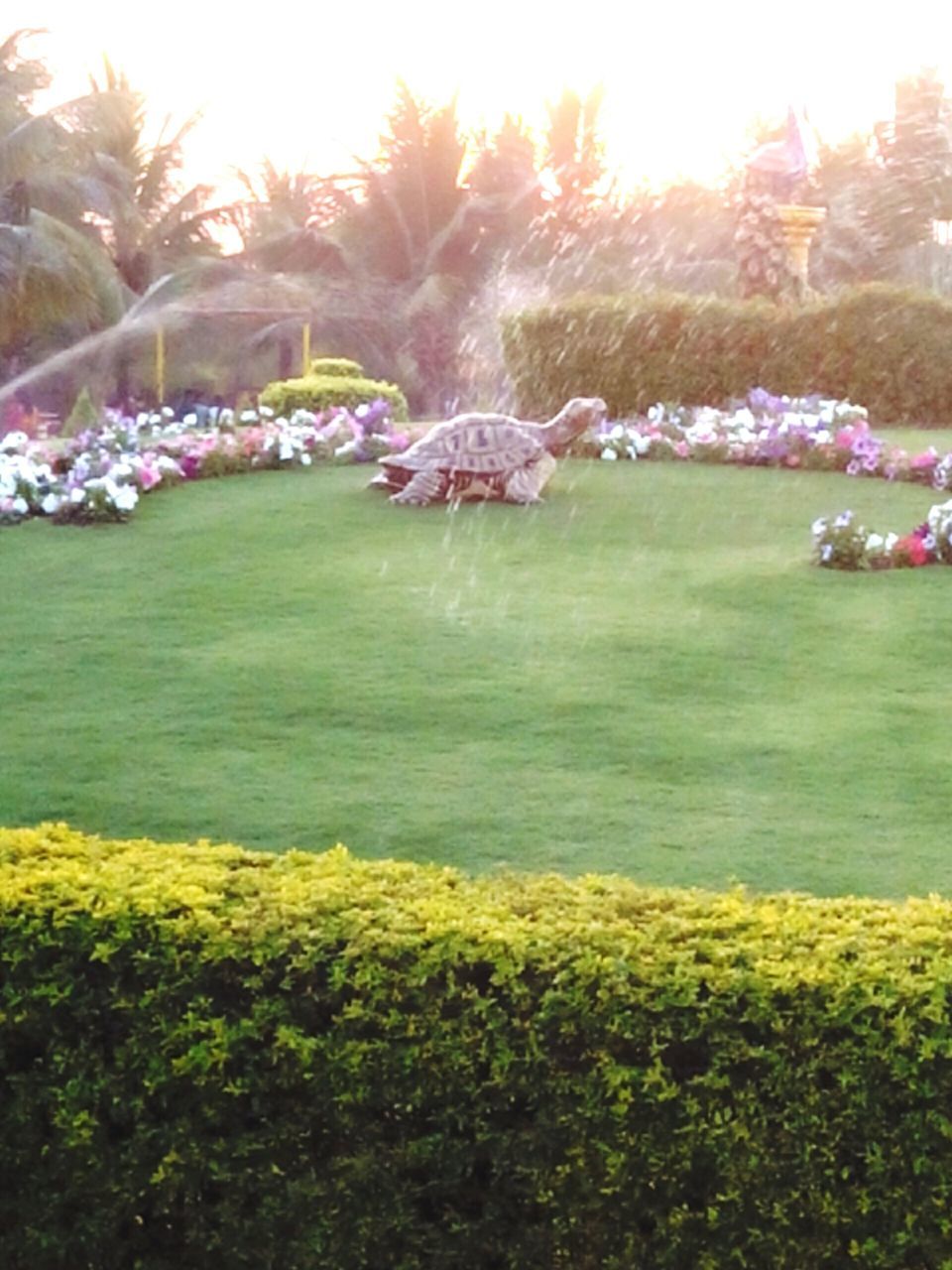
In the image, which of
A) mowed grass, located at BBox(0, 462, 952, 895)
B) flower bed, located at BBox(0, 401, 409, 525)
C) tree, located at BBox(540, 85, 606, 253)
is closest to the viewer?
mowed grass, located at BBox(0, 462, 952, 895)

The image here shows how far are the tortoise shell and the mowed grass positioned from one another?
47 cm

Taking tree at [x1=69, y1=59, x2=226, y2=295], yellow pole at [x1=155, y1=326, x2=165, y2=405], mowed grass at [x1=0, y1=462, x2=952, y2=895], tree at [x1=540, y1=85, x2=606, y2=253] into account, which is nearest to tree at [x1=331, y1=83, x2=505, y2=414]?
tree at [x1=540, y1=85, x2=606, y2=253]

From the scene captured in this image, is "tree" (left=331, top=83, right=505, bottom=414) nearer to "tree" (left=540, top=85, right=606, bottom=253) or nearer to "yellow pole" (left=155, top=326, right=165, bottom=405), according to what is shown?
"tree" (left=540, top=85, right=606, bottom=253)

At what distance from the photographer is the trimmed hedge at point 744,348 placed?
14117 millimetres

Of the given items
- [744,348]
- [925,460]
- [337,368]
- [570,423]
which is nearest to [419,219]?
[337,368]

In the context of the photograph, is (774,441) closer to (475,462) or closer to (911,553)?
(475,462)

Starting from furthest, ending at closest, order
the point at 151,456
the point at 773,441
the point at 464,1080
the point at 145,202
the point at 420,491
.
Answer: the point at 145,202
the point at 773,441
the point at 151,456
the point at 420,491
the point at 464,1080

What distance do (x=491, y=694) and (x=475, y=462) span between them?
3.90 metres

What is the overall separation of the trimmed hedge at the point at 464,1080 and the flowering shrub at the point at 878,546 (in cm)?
498

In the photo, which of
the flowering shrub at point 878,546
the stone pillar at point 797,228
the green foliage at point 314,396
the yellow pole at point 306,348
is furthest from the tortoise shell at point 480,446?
the yellow pole at point 306,348

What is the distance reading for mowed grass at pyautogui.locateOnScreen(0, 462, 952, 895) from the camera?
4.53 metres

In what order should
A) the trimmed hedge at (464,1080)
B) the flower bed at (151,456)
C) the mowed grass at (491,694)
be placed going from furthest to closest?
the flower bed at (151,456), the mowed grass at (491,694), the trimmed hedge at (464,1080)

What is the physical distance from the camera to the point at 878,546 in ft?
25.4

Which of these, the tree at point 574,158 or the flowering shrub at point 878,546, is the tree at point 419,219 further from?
the flowering shrub at point 878,546
